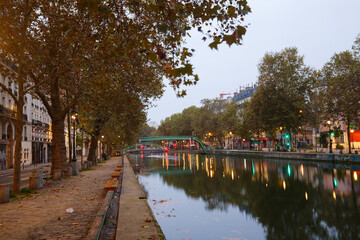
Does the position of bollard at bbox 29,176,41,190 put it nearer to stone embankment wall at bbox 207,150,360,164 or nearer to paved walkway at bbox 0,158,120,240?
paved walkway at bbox 0,158,120,240

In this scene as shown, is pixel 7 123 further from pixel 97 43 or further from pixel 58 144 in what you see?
pixel 97 43

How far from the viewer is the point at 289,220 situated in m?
10.6

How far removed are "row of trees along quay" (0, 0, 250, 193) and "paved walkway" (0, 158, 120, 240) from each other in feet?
8.89

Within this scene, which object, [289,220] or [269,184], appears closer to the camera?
[289,220]

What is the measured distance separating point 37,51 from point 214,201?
11.3 meters

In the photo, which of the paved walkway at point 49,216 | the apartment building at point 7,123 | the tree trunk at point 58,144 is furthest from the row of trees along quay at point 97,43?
the apartment building at point 7,123

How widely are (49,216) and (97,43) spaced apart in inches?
215

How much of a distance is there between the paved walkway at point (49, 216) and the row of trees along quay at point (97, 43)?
8.89 ft

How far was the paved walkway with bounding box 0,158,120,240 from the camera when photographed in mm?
6672

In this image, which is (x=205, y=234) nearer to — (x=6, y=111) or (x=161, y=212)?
(x=161, y=212)

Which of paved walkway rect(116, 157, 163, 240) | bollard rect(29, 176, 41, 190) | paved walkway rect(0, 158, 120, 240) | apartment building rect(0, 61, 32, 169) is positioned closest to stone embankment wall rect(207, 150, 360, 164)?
paved walkway rect(116, 157, 163, 240)

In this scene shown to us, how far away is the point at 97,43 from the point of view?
9.26 meters

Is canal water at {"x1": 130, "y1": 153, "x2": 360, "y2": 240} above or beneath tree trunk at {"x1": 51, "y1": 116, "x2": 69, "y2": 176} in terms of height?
beneath

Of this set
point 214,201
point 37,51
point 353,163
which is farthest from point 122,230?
point 353,163
